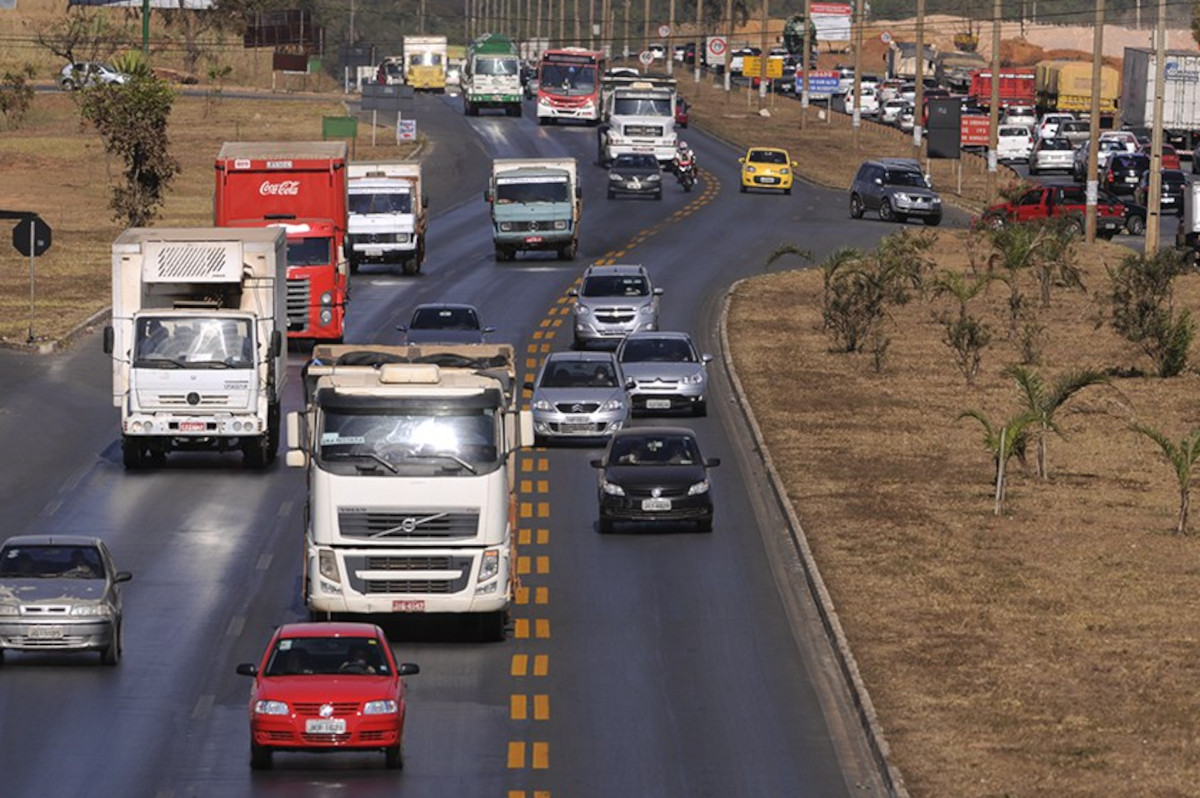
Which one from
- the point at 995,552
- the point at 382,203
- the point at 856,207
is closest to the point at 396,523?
the point at 995,552

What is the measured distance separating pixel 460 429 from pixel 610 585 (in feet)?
19.7

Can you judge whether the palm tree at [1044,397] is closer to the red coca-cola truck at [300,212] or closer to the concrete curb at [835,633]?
the concrete curb at [835,633]

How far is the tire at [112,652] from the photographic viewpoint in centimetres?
3175

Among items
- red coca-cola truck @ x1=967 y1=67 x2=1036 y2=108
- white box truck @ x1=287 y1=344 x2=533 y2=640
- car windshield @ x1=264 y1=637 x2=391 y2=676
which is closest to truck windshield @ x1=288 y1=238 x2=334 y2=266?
white box truck @ x1=287 y1=344 x2=533 y2=640

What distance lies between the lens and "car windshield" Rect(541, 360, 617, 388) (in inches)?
1966

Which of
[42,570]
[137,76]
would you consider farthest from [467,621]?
[137,76]

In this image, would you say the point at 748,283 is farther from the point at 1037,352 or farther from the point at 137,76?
the point at 137,76

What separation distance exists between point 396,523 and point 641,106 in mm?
74351

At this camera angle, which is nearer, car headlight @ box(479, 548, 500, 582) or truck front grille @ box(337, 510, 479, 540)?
truck front grille @ box(337, 510, 479, 540)

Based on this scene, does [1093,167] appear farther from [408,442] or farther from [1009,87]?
[1009,87]

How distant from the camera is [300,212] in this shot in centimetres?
6141

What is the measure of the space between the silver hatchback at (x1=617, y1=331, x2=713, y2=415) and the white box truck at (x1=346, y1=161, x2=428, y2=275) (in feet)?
74.3

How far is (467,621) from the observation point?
34750 millimetres

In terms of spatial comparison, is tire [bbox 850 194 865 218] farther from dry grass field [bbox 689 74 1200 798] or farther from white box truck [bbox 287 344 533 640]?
white box truck [bbox 287 344 533 640]
